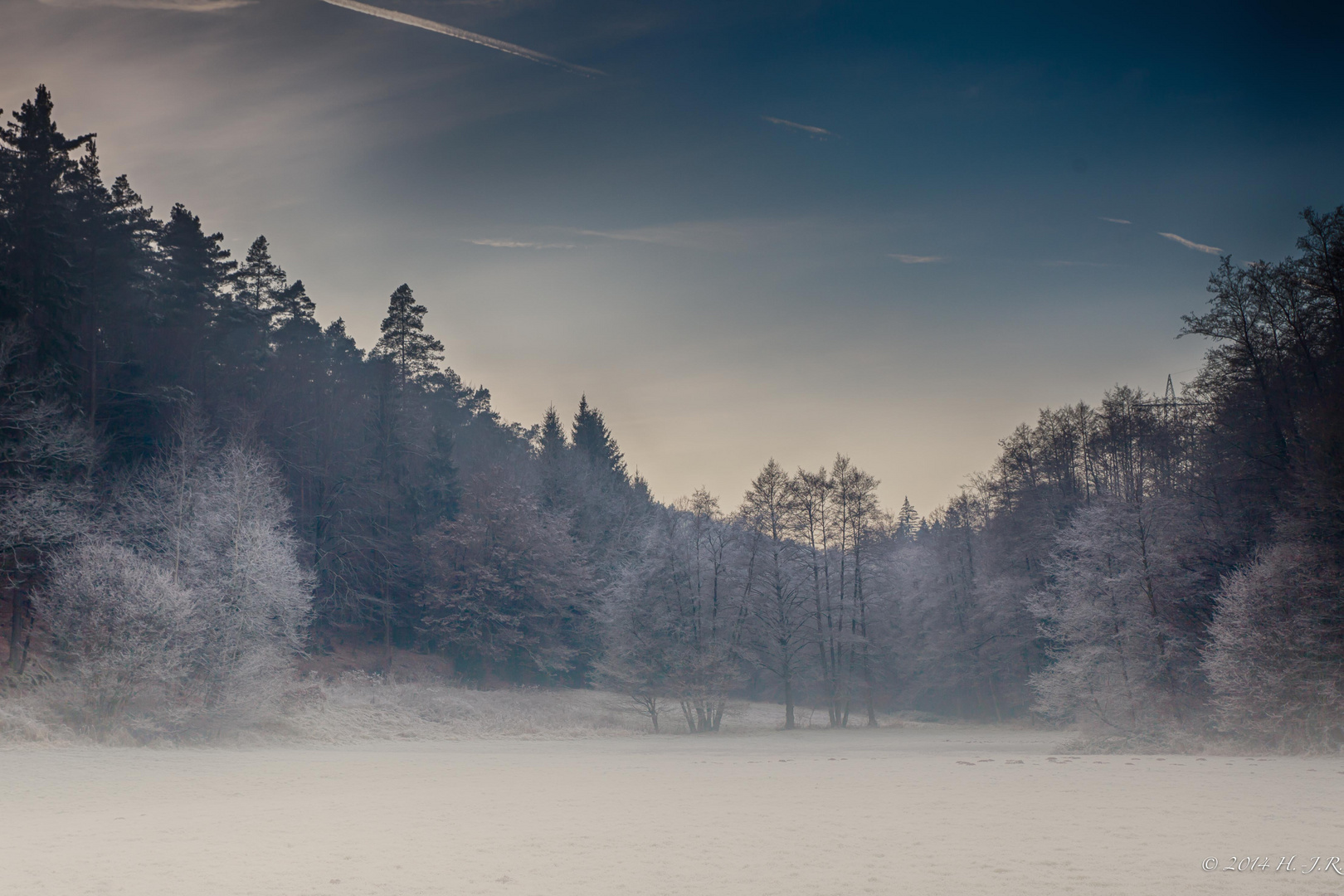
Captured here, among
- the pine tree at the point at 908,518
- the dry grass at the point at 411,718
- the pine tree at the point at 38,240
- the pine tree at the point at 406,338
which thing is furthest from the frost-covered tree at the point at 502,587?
the pine tree at the point at 908,518

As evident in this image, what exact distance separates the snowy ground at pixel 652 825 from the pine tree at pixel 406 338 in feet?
164

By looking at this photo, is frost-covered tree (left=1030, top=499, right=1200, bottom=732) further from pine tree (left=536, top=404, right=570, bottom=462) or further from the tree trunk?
pine tree (left=536, top=404, right=570, bottom=462)

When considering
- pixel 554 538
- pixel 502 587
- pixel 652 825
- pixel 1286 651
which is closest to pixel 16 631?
pixel 502 587

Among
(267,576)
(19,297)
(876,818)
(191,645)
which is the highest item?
(19,297)

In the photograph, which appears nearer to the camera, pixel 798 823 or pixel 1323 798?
pixel 798 823

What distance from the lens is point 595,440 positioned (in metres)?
103

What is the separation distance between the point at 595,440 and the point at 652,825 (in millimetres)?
87802

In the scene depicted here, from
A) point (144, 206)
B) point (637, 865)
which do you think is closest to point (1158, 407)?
point (637, 865)

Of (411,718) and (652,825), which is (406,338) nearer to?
(411,718)

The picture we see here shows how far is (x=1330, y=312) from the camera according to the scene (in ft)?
109

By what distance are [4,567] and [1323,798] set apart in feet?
145

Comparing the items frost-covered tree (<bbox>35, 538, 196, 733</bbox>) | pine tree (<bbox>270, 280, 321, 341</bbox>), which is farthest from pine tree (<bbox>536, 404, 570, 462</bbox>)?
frost-covered tree (<bbox>35, 538, 196, 733</bbox>)

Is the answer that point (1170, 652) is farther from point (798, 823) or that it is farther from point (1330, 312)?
point (798, 823)

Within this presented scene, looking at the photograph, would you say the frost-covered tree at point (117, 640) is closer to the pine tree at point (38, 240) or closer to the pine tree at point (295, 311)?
the pine tree at point (38, 240)
